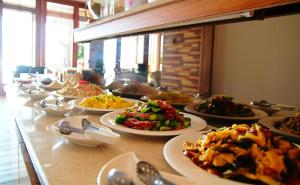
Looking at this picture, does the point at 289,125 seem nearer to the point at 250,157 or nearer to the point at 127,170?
the point at 250,157

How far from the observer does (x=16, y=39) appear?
261 inches

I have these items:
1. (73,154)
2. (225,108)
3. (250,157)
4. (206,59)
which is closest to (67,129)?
(73,154)

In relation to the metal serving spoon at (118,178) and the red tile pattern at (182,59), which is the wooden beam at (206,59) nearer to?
the red tile pattern at (182,59)

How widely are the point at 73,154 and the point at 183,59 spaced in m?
0.97

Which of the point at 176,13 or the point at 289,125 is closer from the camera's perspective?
the point at 289,125

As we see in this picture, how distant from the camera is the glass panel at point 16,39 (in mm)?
6452

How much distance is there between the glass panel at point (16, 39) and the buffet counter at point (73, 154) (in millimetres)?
6323

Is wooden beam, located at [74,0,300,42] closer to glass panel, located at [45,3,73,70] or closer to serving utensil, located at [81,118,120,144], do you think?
serving utensil, located at [81,118,120,144]

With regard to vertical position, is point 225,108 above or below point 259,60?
below

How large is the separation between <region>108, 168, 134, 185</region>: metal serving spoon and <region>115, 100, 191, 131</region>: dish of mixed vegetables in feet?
1.24

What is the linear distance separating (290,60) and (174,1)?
0.52 meters

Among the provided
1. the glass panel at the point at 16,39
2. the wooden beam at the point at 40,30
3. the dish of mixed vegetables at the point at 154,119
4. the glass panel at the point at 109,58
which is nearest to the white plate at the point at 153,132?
the dish of mixed vegetables at the point at 154,119

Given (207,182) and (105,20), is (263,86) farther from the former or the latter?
(105,20)

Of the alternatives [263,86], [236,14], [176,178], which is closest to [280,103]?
[263,86]
